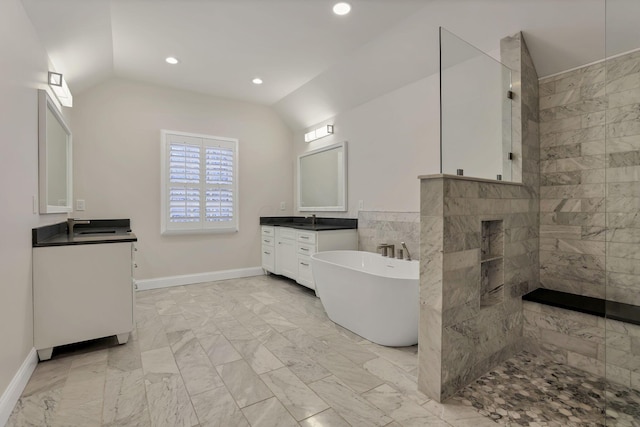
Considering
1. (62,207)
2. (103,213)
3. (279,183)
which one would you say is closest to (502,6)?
(279,183)

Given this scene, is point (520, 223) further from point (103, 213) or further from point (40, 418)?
point (103, 213)

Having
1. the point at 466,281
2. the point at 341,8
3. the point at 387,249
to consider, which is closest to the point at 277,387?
the point at 466,281

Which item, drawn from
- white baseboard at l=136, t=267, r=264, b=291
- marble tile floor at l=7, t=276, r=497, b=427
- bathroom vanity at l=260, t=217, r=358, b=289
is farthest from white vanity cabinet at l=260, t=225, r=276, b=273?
marble tile floor at l=7, t=276, r=497, b=427

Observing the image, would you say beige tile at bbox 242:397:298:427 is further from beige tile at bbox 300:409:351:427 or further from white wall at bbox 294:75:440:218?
white wall at bbox 294:75:440:218

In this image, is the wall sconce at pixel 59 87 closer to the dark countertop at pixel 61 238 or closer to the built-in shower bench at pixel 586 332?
the dark countertop at pixel 61 238

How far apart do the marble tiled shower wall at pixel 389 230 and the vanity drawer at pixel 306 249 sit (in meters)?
0.66

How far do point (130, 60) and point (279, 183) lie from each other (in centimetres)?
261

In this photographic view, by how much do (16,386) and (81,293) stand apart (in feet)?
2.17

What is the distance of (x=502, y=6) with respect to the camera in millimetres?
2238

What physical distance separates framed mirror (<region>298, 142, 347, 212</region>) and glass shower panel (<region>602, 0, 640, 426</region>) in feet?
8.68

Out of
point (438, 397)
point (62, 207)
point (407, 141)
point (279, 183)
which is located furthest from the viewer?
point (279, 183)

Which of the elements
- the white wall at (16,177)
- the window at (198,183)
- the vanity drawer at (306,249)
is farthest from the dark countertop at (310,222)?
the white wall at (16,177)

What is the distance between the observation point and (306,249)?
12.7ft

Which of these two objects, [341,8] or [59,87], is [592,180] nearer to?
[341,8]
